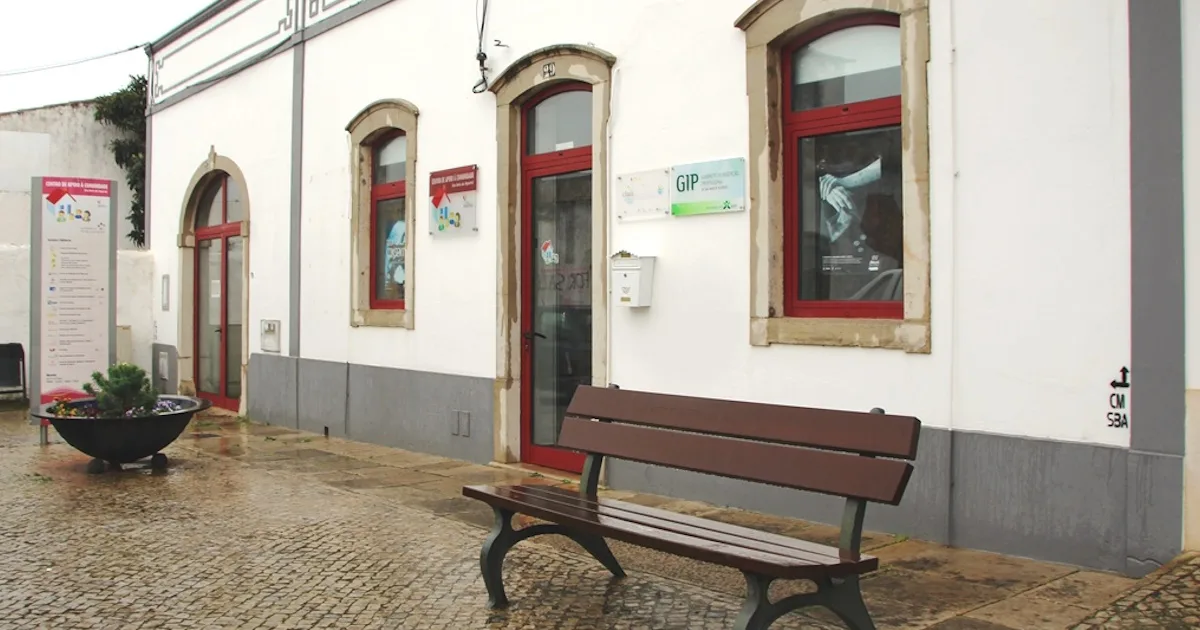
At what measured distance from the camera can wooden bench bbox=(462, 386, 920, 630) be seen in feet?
12.3

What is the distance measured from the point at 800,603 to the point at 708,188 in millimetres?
3882

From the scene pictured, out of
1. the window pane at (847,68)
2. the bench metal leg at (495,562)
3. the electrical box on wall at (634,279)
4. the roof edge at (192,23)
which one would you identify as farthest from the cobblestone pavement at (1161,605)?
the roof edge at (192,23)

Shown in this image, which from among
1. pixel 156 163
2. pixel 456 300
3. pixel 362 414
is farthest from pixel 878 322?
pixel 156 163

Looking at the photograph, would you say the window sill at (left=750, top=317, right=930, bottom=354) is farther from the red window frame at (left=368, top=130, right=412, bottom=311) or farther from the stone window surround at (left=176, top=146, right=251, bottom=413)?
the stone window surround at (left=176, top=146, right=251, bottom=413)

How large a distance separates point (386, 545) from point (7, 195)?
16326 mm

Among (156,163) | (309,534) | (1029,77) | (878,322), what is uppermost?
(156,163)

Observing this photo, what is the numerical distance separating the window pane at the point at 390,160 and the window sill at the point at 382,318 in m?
1.31

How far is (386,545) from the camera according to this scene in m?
6.12

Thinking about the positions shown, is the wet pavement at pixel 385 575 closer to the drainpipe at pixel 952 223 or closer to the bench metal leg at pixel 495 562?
the bench metal leg at pixel 495 562

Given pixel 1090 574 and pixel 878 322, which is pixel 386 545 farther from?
pixel 1090 574

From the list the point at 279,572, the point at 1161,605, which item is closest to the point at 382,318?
the point at 279,572

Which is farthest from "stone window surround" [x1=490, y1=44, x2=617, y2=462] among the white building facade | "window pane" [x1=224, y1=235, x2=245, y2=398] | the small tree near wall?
the small tree near wall

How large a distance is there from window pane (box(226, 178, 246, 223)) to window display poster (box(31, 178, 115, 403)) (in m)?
2.69

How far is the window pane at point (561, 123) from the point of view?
27.9ft
